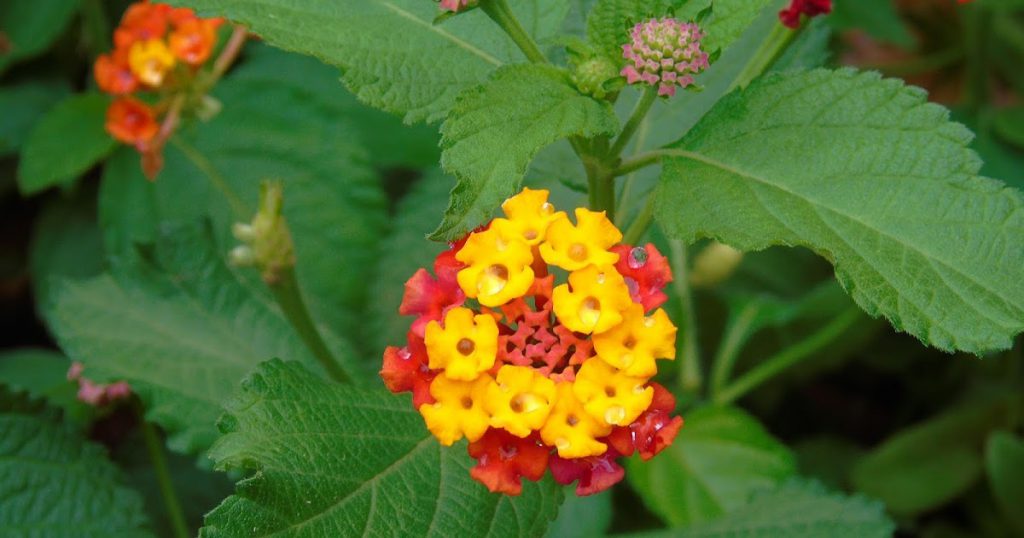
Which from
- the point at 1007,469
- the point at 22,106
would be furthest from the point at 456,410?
the point at 22,106

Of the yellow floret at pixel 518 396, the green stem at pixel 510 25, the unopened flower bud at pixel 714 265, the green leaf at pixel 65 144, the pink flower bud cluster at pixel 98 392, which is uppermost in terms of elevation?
the green stem at pixel 510 25

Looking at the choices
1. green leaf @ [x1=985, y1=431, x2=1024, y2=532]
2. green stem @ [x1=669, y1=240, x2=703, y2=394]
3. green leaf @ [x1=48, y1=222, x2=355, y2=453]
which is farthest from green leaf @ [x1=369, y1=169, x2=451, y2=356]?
green leaf @ [x1=985, y1=431, x2=1024, y2=532]

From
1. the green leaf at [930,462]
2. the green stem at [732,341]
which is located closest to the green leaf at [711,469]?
the green stem at [732,341]

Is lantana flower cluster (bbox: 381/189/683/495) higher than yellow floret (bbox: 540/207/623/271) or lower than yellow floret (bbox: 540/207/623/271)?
lower

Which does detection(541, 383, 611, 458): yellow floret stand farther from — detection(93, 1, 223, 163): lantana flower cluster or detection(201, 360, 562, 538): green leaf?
detection(93, 1, 223, 163): lantana flower cluster

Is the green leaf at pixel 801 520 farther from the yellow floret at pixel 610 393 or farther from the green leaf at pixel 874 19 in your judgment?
the green leaf at pixel 874 19
